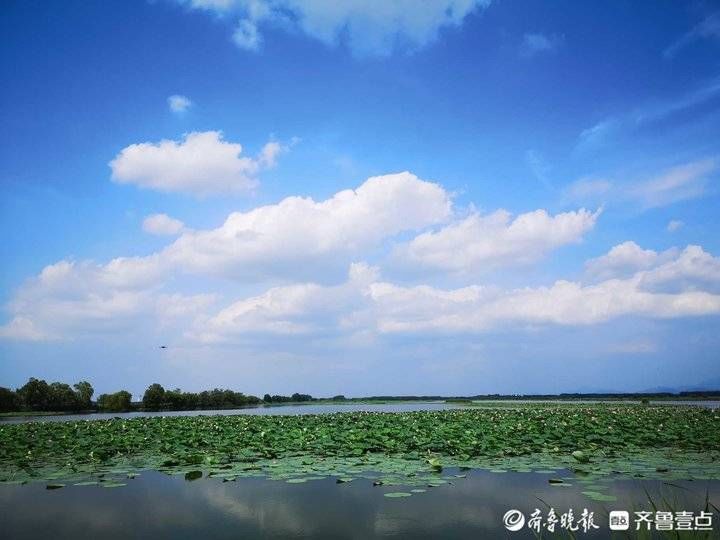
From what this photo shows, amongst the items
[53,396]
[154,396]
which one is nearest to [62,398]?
[53,396]

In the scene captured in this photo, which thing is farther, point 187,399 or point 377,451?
point 187,399

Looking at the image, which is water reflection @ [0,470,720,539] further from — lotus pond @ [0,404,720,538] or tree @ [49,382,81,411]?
tree @ [49,382,81,411]

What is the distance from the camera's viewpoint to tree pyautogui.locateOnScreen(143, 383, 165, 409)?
5600cm

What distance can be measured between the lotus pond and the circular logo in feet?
0.40

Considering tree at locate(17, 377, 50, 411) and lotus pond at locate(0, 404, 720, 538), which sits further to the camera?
tree at locate(17, 377, 50, 411)

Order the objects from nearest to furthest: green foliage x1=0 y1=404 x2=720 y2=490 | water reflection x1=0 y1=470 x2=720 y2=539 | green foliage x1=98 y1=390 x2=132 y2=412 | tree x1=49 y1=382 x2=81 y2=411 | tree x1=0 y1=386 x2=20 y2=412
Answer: water reflection x1=0 y1=470 x2=720 y2=539
green foliage x1=0 y1=404 x2=720 y2=490
tree x1=0 y1=386 x2=20 y2=412
tree x1=49 y1=382 x2=81 y2=411
green foliage x1=98 y1=390 x2=132 y2=412

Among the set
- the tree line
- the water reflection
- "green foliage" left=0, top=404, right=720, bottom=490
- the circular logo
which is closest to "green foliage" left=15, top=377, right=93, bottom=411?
the tree line

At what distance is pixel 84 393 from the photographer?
2175 inches

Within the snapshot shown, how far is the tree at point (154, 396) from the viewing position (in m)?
56.0

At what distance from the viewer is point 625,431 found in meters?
14.8

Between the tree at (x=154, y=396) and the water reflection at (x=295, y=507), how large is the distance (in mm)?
52100

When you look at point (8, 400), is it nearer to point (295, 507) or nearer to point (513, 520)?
point (295, 507)

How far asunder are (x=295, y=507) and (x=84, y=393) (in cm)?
5821

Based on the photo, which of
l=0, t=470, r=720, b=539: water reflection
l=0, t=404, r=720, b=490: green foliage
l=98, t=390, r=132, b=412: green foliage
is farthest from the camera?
l=98, t=390, r=132, b=412: green foliage
